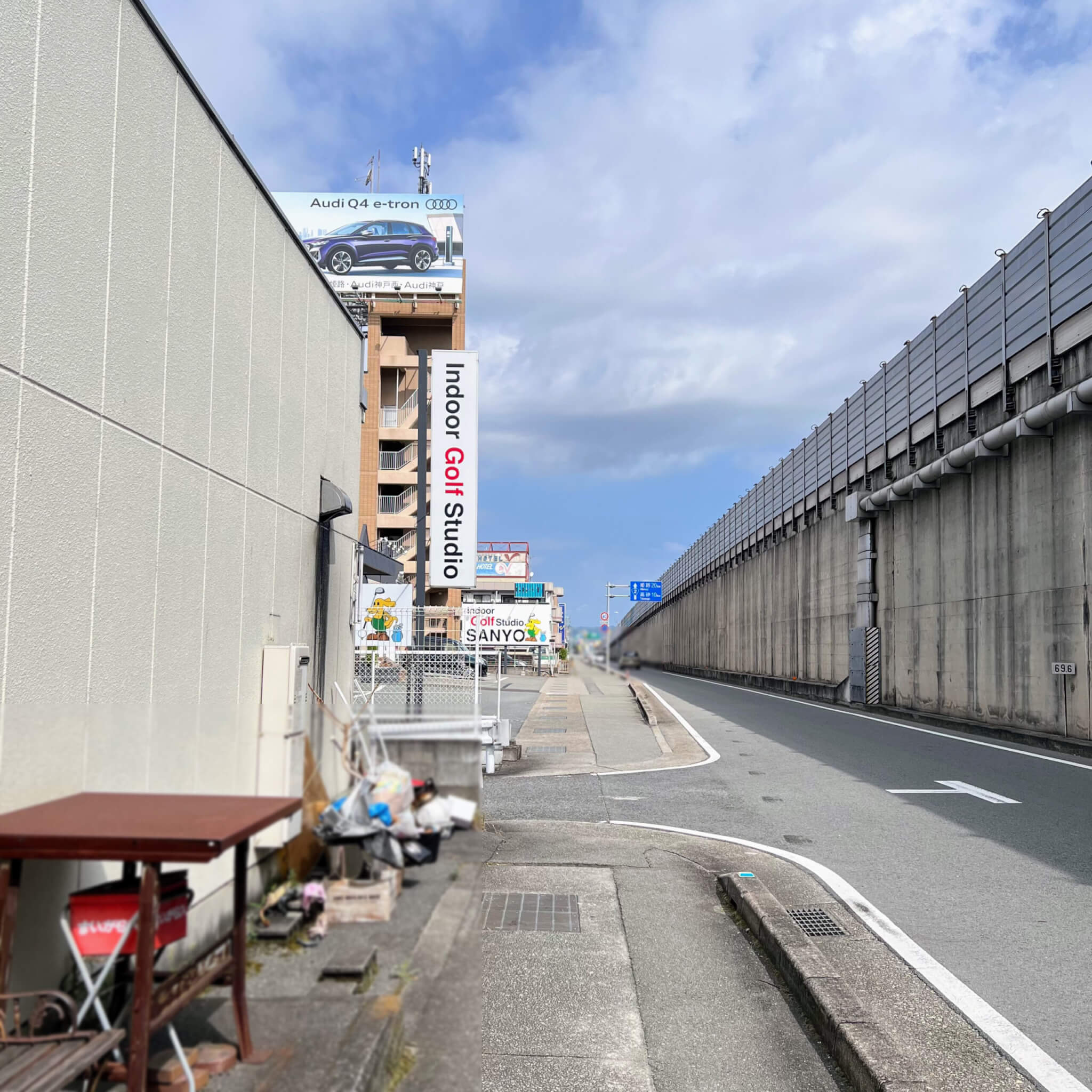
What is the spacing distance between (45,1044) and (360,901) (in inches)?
21.5

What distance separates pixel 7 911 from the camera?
5.22 feet

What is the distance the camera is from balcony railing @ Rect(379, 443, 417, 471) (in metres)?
55.8

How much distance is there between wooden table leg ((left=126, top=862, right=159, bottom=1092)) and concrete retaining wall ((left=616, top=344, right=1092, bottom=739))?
19455 millimetres

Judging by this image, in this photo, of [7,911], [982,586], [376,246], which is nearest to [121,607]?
[7,911]

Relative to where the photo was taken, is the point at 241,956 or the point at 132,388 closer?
the point at 241,956

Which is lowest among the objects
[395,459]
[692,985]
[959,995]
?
[692,985]

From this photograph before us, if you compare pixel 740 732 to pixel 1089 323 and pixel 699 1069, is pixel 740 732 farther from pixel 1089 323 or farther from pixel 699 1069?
pixel 699 1069

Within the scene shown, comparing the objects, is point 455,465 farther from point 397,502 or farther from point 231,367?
point 397,502

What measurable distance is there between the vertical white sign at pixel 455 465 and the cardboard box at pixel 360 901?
50.4 feet

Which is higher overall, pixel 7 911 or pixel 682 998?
pixel 7 911

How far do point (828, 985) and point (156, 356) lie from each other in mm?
4697

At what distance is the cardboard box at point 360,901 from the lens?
161 centimetres

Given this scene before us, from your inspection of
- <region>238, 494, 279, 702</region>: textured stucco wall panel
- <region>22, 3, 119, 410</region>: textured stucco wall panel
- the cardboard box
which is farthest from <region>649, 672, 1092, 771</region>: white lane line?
the cardboard box

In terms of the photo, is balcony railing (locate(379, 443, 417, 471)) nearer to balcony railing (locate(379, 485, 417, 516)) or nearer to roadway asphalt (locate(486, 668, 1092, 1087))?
balcony railing (locate(379, 485, 417, 516))
